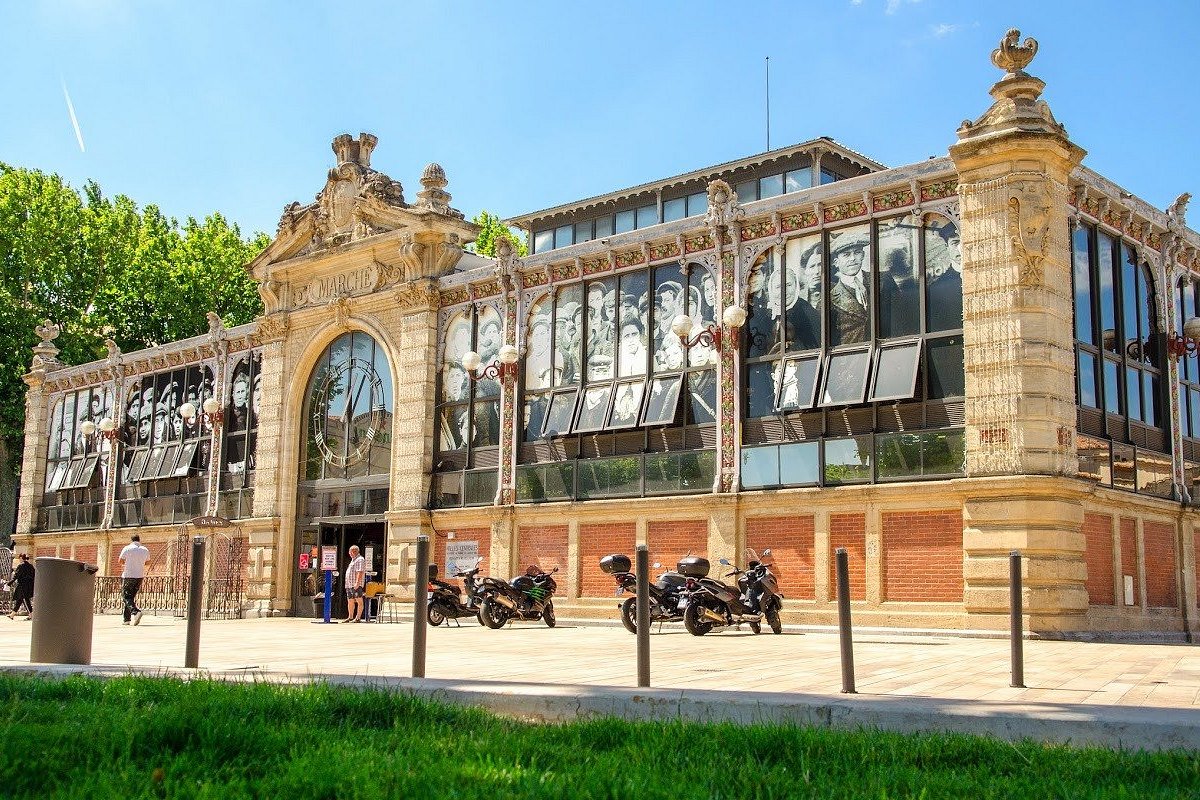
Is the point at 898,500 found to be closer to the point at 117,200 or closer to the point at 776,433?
the point at 776,433

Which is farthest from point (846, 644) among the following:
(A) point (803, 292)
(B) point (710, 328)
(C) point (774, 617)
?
(B) point (710, 328)

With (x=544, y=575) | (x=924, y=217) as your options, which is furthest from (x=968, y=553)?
(x=544, y=575)

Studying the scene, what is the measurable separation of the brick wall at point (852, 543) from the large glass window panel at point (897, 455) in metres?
0.94

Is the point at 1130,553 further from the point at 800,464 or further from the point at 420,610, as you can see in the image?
the point at 420,610

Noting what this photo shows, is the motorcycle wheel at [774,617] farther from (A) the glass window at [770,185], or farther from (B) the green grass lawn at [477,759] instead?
(A) the glass window at [770,185]

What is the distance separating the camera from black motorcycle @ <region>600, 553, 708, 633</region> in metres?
19.1

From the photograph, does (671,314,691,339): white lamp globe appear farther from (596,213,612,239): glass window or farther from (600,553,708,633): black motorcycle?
(596,213,612,239): glass window

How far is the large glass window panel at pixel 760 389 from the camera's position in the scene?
22.3 meters

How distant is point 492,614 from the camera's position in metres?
22.0

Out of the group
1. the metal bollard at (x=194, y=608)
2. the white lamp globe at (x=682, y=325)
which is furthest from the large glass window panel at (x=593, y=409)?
the metal bollard at (x=194, y=608)

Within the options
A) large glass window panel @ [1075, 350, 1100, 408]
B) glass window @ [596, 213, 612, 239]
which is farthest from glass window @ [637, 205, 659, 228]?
large glass window panel @ [1075, 350, 1100, 408]

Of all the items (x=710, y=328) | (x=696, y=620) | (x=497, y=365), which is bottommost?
(x=696, y=620)

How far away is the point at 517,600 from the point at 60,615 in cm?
1156

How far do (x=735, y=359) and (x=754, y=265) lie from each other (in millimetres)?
1887
